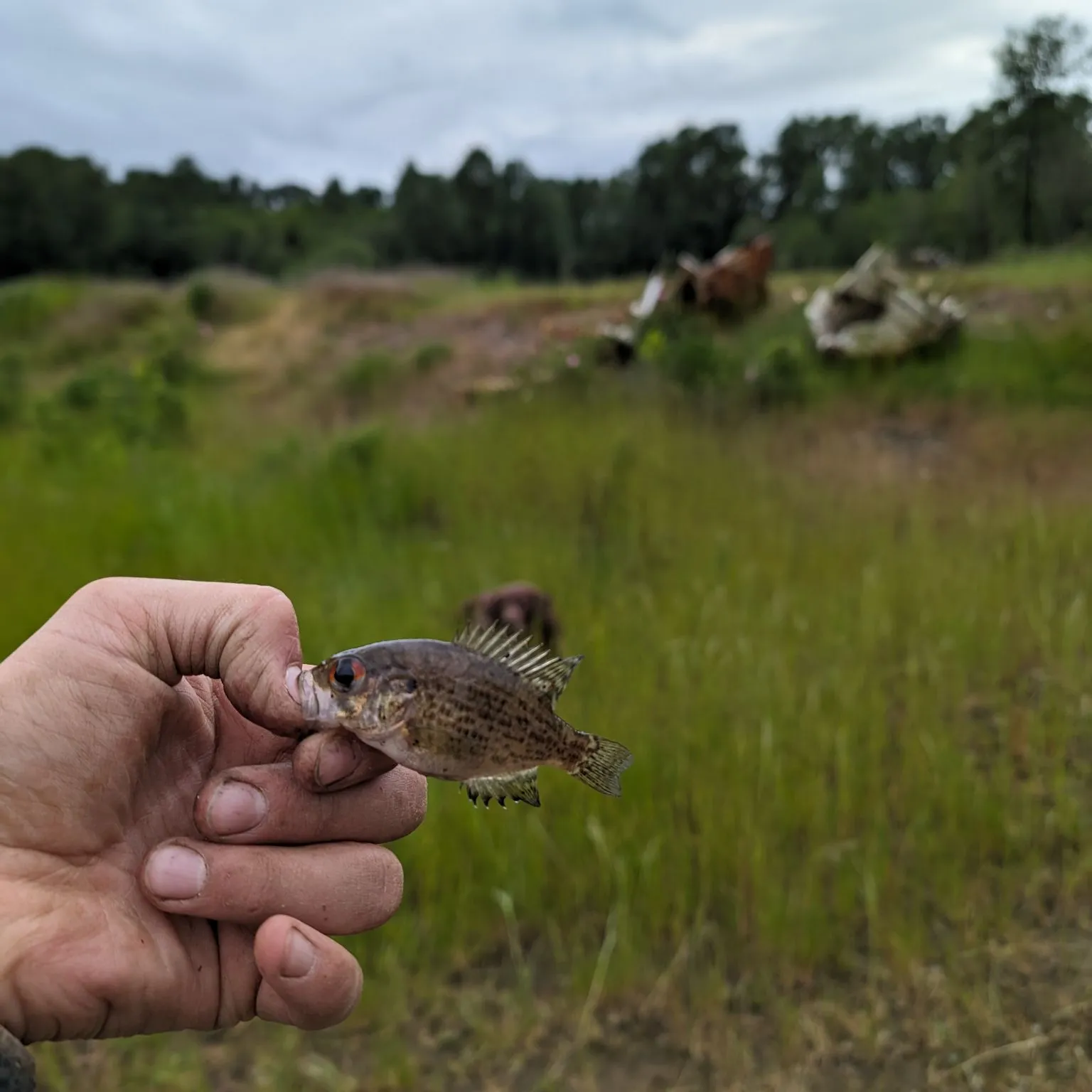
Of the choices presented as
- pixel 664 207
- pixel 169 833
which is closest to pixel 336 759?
pixel 169 833

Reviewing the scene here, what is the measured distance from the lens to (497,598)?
2.56m

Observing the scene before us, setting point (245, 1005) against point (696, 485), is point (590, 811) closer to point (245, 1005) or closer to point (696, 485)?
point (245, 1005)

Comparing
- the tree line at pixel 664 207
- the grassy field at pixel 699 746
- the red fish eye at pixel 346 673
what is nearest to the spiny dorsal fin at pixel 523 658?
the red fish eye at pixel 346 673

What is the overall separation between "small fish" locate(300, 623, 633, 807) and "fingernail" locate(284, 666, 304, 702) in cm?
6

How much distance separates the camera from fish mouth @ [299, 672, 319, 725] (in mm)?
925

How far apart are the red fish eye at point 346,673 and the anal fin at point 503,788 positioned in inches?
6.3

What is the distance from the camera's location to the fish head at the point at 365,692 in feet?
2.89

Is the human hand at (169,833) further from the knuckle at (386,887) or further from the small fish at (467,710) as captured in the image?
the small fish at (467,710)

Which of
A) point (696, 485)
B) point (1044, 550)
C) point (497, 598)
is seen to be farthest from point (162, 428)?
point (1044, 550)

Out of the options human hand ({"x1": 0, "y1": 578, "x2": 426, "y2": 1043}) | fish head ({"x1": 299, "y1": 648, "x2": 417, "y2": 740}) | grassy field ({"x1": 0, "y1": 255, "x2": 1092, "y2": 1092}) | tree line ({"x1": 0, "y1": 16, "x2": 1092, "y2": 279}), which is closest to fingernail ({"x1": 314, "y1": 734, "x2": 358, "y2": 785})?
human hand ({"x1": 0, "y1": 578, "x2": 426, "y2": 1043})

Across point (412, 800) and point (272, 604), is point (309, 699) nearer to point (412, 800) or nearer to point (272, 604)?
point (272, 604)

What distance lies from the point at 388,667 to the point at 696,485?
13.8ft

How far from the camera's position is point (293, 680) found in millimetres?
1051

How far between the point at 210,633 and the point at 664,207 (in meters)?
25.4
